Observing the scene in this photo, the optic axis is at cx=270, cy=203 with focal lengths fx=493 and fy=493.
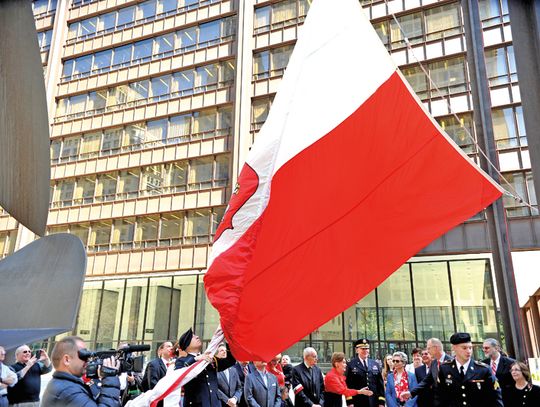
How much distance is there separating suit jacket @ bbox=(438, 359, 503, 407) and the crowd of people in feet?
0.03

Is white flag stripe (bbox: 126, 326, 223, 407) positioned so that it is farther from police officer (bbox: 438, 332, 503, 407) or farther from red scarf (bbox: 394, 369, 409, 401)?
red scarf (bbox: 394, 369, 409, 401)

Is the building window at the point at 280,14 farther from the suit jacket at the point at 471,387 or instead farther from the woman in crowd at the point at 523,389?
the suit jacket at the point at 471,387

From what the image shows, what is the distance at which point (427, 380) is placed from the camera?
20.4 ft

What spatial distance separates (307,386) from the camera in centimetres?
834

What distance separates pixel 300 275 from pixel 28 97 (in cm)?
387

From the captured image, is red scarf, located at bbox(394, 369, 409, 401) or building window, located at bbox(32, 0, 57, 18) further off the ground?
building window, located at bbox(32, 0, 57, 18)

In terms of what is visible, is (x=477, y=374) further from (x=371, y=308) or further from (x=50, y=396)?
(x=371, y=308)

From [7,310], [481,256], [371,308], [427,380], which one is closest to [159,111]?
[371,308]

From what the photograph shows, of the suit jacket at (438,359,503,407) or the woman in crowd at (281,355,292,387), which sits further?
the woman in crowd at (281,355,292,387)

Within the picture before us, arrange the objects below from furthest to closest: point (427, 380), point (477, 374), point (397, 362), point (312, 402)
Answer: point (397, 362), point (312, 402), point (427, 380), point (477, 374)

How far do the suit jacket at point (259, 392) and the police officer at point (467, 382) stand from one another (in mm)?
2759

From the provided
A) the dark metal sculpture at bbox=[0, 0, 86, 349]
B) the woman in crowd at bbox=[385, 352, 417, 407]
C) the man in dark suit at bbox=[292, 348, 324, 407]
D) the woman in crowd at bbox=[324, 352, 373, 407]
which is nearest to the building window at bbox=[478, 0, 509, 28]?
the woman in crowd at bbox=[385, 352, 417, 407]

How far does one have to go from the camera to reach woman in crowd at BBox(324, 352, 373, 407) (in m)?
8.30

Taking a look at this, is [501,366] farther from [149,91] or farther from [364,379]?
[149,91]
